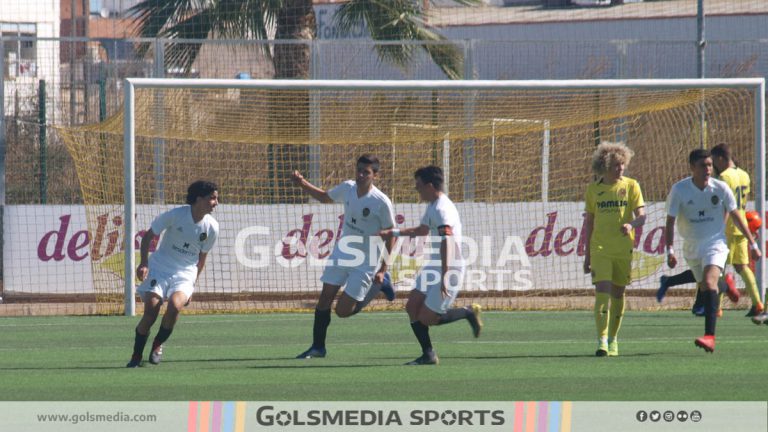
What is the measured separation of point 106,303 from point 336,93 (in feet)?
16.4

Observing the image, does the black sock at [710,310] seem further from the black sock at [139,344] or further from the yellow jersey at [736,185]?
the black sock at [139,344]

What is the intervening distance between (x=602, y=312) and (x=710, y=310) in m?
1.00

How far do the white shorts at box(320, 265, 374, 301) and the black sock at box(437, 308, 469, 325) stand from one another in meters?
1.00

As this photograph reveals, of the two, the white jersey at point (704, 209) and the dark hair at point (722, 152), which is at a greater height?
the dark hair at point (722, 152)

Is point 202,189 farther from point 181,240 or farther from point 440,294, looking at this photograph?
point 440,294

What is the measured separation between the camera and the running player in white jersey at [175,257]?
1159 cm

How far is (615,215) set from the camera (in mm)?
12078

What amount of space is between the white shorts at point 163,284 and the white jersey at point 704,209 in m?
4.78

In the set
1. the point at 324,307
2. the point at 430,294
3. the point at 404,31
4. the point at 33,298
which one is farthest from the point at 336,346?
the point at 404,31
